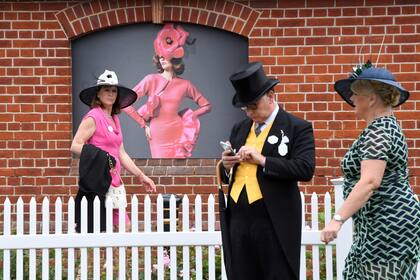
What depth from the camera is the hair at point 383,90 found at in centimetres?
587

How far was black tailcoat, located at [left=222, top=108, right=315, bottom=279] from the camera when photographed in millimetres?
6289

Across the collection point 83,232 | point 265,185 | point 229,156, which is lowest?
point 83,232

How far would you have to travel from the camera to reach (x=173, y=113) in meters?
10.9

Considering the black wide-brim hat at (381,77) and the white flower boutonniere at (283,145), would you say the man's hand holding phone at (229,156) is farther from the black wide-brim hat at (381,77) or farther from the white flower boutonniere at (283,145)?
the black wide-brim hat at (381,77)

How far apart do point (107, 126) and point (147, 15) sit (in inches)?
92.4

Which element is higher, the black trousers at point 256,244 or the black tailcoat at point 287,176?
the black tailcoat at point 287,176

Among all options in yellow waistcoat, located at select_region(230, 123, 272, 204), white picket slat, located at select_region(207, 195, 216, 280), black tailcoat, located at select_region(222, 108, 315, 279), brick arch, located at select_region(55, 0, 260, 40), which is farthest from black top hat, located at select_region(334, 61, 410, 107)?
brick arch, located at select_region(55, 0, 260, 40)

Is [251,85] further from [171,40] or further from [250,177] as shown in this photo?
[171,40]

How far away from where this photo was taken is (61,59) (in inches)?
423

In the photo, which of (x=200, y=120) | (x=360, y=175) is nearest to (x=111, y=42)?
(x=200, y=120)

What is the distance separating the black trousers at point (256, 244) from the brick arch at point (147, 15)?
4.48 m

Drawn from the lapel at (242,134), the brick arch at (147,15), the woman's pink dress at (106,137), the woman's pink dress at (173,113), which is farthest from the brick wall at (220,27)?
the lapel at (242,134)

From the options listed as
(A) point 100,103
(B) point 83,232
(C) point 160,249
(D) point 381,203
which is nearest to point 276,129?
(D) point 381,203

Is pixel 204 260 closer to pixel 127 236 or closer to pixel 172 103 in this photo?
pixel 127 236
